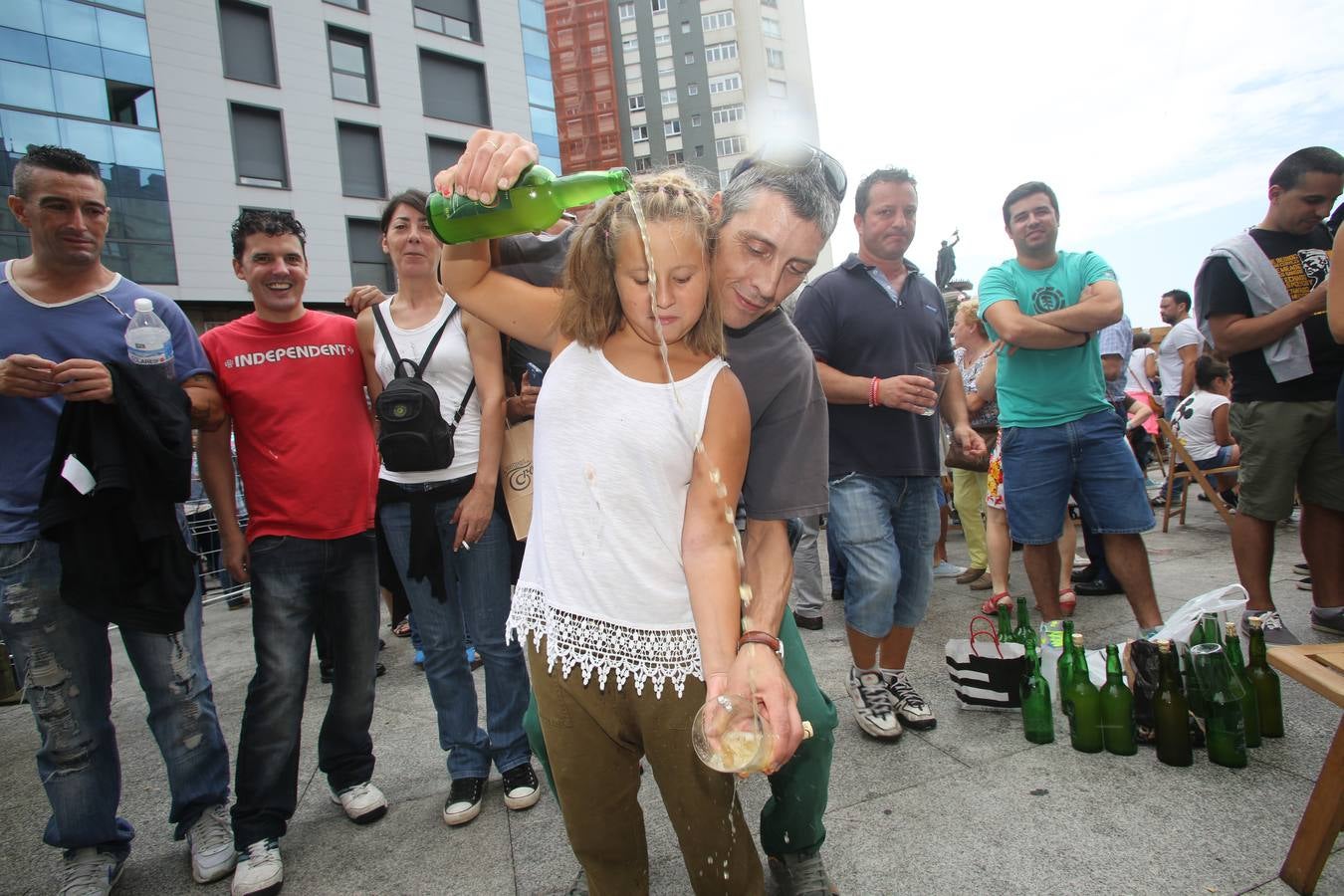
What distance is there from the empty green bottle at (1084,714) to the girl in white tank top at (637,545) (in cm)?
183

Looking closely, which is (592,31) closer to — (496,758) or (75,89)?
(75,89)

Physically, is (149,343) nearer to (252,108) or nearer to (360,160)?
(252,108)

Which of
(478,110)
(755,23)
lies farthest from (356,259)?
(755,23)

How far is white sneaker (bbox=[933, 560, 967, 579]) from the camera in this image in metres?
5.78

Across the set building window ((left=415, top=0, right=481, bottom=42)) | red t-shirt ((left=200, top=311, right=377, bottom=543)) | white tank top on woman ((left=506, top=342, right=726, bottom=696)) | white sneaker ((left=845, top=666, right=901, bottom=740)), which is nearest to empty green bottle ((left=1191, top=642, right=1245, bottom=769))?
white sneaker ((left=845, top=666, right=901, bottom=740))

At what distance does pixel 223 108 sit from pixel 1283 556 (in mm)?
24398

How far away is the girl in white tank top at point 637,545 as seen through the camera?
1.52m

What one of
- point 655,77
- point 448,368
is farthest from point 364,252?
point 655,77

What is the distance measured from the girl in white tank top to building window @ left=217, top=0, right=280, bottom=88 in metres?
24.3

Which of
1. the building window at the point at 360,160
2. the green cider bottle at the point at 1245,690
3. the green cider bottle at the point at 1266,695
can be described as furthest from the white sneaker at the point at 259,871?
the building window at the point at 360,160

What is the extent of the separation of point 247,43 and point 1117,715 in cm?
2590

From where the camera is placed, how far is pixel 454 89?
24891 millimetres

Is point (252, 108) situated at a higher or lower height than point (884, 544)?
higher

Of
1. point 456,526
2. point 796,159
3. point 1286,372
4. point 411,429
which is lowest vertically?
point 456,526
